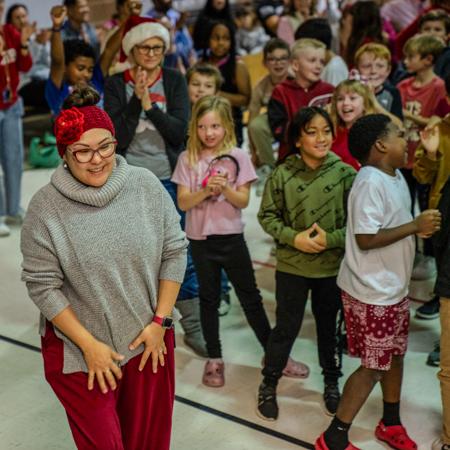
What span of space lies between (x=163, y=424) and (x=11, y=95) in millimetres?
3964

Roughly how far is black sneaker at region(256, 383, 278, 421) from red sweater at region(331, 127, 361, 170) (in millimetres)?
1155

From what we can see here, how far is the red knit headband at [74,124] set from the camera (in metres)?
2.40

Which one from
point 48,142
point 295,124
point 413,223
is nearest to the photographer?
point 413,223

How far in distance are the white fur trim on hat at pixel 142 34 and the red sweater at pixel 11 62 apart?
2.12m

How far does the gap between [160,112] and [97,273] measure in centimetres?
168

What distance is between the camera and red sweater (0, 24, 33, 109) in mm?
5968

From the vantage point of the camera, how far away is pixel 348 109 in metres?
4.04

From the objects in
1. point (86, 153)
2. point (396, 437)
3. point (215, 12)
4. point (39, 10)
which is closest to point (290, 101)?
point (396, 437)

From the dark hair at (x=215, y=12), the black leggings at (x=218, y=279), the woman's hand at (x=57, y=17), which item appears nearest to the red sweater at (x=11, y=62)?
the woman's hand at (x=57, y=17)

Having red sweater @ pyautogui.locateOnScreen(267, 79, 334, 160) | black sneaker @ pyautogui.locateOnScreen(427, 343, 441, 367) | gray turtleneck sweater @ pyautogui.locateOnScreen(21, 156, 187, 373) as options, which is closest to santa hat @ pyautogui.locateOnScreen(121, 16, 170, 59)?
red sweater @ pyautogui.locateOnScreen(267, 79, 334, 160)

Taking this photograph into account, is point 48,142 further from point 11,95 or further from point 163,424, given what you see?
point 163,424

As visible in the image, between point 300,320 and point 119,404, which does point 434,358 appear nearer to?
point 300,320

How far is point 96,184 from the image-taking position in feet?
8.01

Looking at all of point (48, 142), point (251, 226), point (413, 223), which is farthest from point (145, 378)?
point (48, 142)
